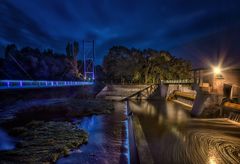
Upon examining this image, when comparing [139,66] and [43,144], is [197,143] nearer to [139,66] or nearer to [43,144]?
[43,144]

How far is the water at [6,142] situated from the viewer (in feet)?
20.7

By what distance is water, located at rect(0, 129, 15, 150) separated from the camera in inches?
249

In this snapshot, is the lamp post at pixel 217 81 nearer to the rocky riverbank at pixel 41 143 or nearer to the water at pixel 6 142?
the rocky riverbank at pixel 41 143

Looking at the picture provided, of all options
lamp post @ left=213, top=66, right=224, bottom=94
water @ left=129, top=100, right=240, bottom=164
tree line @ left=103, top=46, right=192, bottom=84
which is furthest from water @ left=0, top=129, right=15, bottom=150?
tree line @ left=103, top=46, right=192, bottom=84

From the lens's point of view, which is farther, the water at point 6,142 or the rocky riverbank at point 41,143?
the water at point 6,142

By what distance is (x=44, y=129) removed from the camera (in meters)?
8.41

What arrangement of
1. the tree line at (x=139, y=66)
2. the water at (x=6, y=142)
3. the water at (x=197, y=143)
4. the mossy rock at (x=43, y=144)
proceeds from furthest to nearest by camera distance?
the tree line at (x=139, y=66) < the water at (x=6, y=142) < the water at (x=197, y=143) < the mossy rock at (x=43, y=144)

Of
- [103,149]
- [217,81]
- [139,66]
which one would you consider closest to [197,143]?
[103,149]

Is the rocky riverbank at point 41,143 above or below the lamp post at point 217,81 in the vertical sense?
below

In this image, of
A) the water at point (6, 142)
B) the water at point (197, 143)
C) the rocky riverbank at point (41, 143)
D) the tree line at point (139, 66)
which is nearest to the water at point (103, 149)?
the rocky riverbank at point (41, 143)

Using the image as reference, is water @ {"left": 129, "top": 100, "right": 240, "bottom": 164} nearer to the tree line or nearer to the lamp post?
the lamp post

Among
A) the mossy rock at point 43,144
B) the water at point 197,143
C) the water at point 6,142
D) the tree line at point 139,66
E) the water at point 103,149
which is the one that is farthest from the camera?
the tree line at point 139,66

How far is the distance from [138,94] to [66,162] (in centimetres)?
2249

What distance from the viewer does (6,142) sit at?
685 cm
